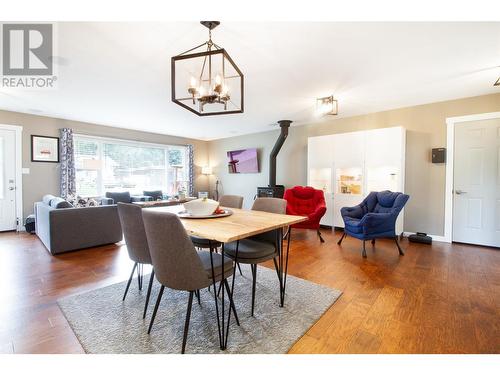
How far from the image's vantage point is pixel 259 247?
1.91 m

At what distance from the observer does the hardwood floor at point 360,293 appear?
1.51 m

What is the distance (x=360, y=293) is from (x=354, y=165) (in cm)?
289

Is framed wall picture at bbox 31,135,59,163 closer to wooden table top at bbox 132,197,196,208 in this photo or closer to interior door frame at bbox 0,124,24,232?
interior door frame at bbox 0,124,24,232

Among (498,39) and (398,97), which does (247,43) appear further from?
(398,97)

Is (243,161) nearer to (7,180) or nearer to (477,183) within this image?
(477,183)

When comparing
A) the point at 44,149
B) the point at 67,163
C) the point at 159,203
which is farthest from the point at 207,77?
the point at 44,149

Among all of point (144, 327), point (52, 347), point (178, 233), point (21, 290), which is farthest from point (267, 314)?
point (21, 290)

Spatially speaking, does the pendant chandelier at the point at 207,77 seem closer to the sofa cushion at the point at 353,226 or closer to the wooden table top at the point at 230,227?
the wooden table top at the point at 230,227

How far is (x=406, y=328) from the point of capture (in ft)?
5.45

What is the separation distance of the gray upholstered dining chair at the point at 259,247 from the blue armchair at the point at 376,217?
162 centimetres

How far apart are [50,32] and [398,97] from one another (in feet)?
14.8

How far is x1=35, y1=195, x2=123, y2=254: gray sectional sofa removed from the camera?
3119 mm

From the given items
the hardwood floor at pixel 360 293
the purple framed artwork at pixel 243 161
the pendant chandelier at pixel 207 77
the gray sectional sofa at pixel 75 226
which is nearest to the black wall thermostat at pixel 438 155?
the hardwood floor at pixel 360 293

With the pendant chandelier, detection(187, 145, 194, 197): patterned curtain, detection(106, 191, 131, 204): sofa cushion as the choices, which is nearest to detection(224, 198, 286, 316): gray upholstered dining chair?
the pendant chandelier
